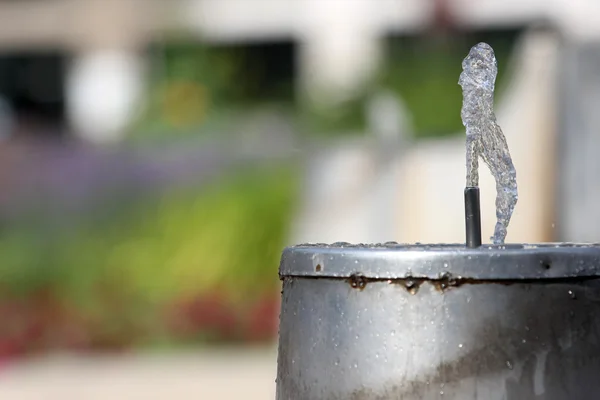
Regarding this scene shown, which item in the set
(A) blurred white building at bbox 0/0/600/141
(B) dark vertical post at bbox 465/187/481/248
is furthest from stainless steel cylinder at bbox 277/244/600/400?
(A) blurred white building at bbox 0/0/600/141

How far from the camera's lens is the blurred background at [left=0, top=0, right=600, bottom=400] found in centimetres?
731

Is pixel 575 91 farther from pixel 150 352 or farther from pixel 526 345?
pixel 526 345

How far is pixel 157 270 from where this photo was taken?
997cm

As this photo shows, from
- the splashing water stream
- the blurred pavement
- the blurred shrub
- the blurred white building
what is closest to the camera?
the splashing water stream

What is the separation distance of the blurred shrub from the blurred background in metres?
0.02

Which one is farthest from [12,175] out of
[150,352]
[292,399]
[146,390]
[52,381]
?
[292,399]

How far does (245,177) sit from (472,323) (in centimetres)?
848

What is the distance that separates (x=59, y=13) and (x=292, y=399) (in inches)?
610

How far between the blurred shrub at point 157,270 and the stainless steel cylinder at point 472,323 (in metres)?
6.97

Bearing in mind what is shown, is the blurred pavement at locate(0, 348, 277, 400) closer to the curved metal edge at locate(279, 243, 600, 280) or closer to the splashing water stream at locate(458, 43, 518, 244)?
A: the splashing water stream at locate(458, 43, 518, 244)

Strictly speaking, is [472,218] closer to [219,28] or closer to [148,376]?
[148,376]

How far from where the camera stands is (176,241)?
10109 mm

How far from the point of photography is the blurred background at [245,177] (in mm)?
7312

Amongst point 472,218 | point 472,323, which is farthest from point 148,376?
point 472,323
